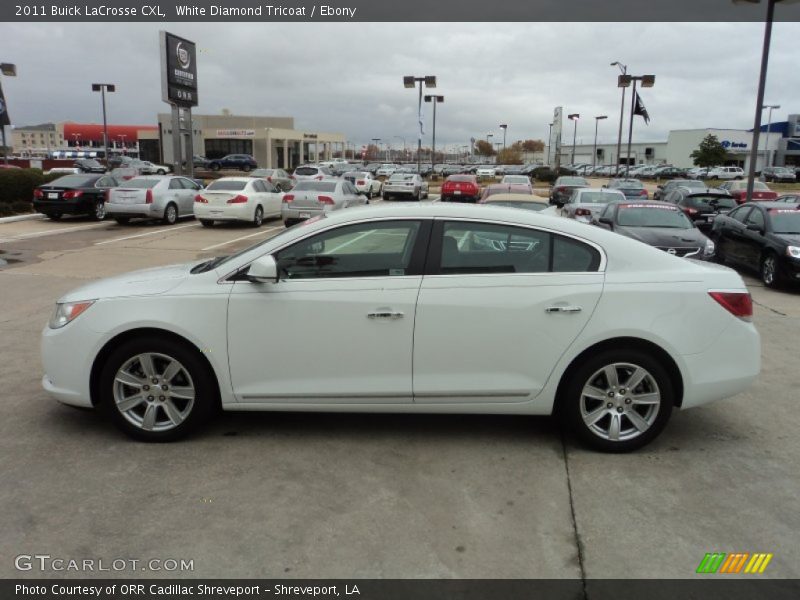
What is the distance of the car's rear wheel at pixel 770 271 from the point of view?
11258 millimetres

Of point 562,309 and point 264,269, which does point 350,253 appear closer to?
point 264,269

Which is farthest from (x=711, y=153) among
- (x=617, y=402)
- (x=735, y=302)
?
(x=617, y=402)

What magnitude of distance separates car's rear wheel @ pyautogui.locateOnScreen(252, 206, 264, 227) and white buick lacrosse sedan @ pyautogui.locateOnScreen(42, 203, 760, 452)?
1619cm

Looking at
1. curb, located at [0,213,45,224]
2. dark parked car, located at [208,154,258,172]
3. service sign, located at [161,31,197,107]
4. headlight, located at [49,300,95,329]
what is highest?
service sign, located at [161,31,197,107]

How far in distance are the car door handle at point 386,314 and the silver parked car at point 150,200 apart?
17071 millimetres

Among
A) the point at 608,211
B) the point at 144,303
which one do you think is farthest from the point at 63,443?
the point at 608,211

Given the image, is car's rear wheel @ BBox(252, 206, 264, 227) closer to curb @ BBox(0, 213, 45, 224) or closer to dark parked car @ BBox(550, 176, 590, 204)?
curb @ BBox(0, 213, 45, 224)

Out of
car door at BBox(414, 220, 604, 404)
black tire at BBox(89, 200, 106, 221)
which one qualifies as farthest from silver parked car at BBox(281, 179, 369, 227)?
car door at BBox(414, 220, 604, 404)

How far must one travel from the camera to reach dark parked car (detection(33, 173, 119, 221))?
19.8m

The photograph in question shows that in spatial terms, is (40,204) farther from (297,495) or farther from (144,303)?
(297,495)

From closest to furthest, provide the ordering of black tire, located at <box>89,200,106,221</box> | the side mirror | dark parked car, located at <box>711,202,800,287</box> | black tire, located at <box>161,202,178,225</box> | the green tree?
1. the side mirror
2. dark parked car, located at <box>711,202,800,287</box>
3. black tire, located at <box>161,202,178,225</box>
4. black tire, located at <box>89,200,106,221</box>
5. the green tree
